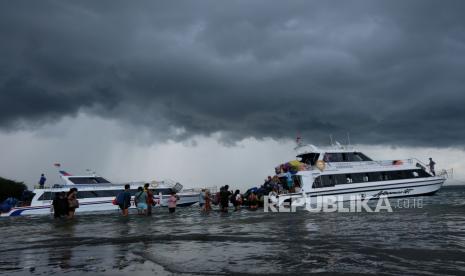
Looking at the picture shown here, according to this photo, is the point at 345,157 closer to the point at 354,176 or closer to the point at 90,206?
the point at 354,176

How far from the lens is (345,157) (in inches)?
1280

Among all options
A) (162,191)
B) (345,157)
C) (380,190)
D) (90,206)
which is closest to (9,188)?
(90,206)

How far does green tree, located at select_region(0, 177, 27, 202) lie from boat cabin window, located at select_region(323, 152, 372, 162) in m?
45.4

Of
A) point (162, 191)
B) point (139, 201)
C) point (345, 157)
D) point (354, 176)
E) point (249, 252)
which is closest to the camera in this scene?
point (249, 252)

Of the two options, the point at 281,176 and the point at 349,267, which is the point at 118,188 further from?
the point at 349,267

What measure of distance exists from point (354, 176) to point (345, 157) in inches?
71.6

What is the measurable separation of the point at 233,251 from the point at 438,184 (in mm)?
32565

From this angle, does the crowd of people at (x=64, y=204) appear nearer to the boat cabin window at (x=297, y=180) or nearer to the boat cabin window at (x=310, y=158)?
the boat cabin window at (x=297, y=180)

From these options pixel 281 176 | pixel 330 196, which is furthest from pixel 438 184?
pixel 281 176

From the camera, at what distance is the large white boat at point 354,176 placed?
1166 inches

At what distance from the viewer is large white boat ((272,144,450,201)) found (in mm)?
29609

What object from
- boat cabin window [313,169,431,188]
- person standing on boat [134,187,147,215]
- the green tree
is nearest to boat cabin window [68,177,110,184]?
person standing on boat [134,187,147,215]

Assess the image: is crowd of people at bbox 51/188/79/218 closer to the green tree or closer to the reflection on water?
the reflection on water

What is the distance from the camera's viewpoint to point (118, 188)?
115 ft
